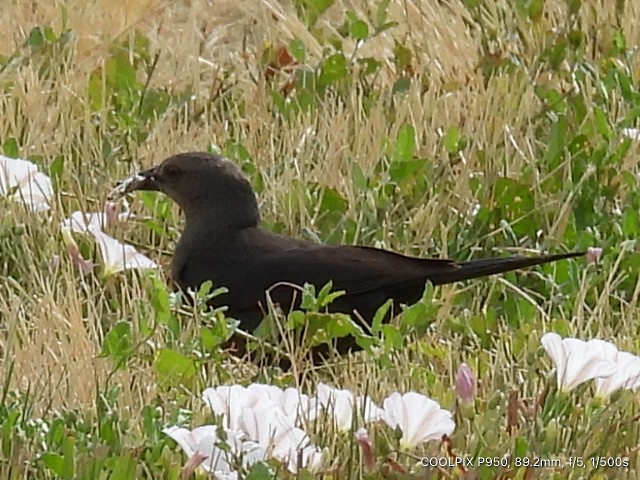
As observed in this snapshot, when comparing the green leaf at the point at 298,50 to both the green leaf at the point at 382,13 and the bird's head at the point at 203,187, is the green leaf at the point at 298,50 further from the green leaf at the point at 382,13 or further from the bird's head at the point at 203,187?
the bird's head at the point at 203,187

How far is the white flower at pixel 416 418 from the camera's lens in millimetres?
Answer: 2766

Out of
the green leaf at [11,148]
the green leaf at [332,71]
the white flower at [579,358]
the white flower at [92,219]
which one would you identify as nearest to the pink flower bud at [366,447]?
the white flower at [579,358]

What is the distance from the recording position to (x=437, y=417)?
2.77 m

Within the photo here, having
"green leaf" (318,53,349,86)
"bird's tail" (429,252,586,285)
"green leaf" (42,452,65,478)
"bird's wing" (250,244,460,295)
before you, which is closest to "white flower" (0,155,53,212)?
"bird's wing" (250,244,460,295)

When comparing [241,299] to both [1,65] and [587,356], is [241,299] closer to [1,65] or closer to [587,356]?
[587,356]

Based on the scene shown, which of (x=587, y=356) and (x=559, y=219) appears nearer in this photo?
(x=587, y=356)

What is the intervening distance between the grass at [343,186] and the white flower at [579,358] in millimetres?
103

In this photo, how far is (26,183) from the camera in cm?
423

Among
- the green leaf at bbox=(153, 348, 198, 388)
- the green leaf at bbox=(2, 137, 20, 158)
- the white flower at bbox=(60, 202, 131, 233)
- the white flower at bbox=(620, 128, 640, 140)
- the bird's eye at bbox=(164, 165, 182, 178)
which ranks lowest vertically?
the green leaf at bbox=(153, 348, 198, 388)

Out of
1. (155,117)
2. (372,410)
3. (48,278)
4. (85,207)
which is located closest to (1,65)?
(155,117)

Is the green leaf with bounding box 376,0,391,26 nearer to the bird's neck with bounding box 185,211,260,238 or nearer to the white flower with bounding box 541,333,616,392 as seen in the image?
the bird's neck with bounding box 185,211,260,238

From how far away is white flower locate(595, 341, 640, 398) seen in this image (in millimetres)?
2973

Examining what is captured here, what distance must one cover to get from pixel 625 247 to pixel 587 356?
1.20 meters

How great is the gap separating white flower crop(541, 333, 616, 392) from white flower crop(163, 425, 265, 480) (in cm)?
59
